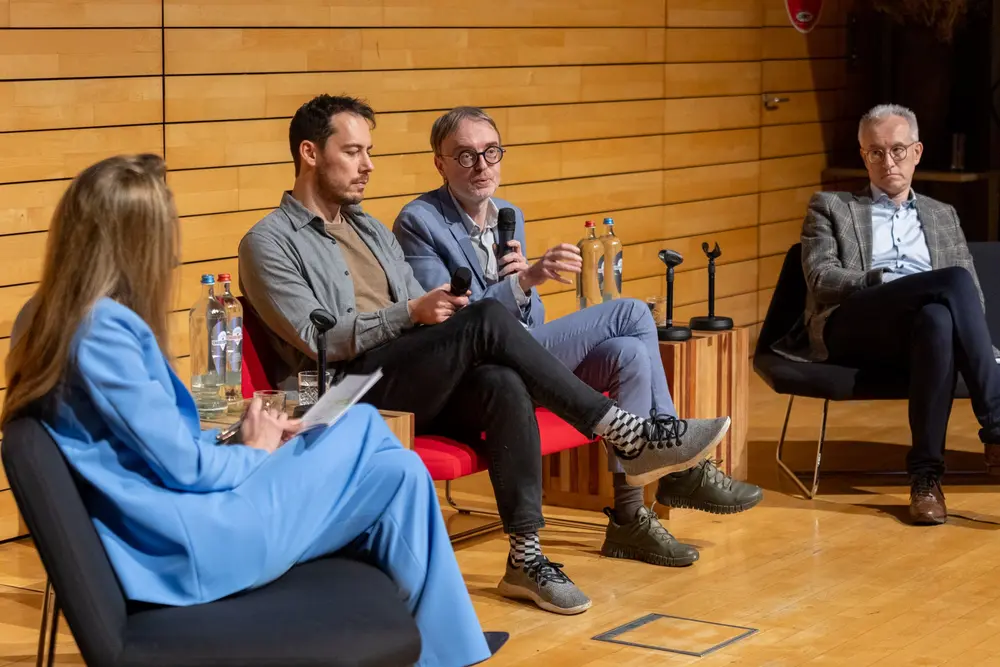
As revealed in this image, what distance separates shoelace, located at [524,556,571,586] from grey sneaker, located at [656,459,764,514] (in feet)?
1.87

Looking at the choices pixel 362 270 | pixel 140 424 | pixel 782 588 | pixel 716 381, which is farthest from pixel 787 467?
pixel 140 424

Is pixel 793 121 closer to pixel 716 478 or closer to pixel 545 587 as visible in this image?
pixel 716 478

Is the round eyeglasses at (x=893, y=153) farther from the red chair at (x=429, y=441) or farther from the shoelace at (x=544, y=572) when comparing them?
the shoelace at (x=544, y=572)

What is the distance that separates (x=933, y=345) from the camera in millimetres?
4676

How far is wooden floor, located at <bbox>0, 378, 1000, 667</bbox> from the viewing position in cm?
348

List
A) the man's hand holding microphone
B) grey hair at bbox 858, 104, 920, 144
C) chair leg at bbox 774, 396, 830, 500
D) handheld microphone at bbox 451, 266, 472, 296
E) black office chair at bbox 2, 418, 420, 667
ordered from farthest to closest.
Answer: grey hair at bbox 858, 104, 920, 144 → chair leg at bbox 774, 396, 830, 500 → the man's hand holding microphone → handheld microphone at bbox 451, 266, 472, 296 → black office chair at bbox 2, 418, 420, 667

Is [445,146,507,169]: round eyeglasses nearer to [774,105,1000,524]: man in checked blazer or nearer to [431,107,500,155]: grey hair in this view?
[431,107,500,155]: grey hair

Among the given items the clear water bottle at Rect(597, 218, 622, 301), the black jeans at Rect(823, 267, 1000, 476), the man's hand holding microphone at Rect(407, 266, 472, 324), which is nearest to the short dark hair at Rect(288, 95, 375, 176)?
the man's hand holding microphone at Rect(407, 266, 472, 324)

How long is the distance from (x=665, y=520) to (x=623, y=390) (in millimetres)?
745

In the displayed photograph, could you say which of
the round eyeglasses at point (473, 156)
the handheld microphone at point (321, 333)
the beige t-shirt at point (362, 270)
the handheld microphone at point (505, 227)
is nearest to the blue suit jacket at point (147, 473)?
the handheld microphone at point (321, 333)

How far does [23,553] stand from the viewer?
14.3 ft

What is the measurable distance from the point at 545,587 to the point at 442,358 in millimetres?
610

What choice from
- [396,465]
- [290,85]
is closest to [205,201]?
[290,85]

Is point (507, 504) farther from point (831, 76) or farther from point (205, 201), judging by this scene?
point (831, 76)
